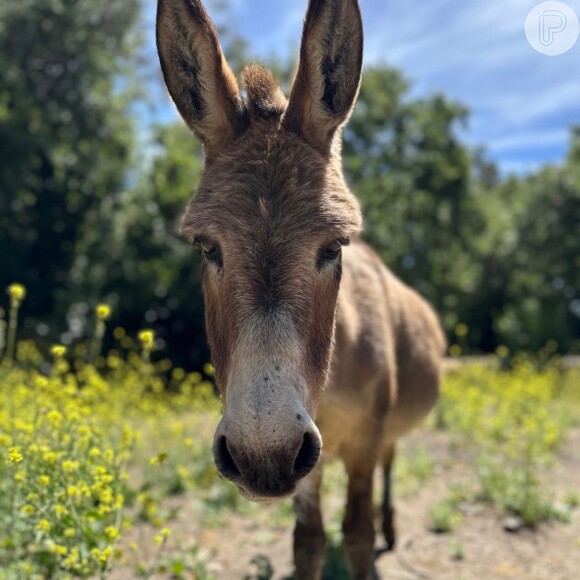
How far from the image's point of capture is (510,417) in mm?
7562

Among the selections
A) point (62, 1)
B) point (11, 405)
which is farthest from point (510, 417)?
point (62, 1)

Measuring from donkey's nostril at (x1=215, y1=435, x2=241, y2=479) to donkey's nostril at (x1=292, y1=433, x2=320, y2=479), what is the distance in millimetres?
198

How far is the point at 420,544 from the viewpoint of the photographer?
203 inches

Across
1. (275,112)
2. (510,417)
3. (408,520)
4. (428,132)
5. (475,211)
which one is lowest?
(408,520)

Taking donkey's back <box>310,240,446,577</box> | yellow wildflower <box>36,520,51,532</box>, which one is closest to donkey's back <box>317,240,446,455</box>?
donkey's back <box>310,240,446,577</box>

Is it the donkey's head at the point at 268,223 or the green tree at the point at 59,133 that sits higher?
the green tree at the point at 59,133

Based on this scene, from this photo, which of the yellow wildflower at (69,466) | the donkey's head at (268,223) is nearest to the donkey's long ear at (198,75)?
the donkey's head at (268,223)

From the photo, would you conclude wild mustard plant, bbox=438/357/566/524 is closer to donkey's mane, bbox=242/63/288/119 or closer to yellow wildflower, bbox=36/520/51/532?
donkey's mane, bbox=242/63/288/119

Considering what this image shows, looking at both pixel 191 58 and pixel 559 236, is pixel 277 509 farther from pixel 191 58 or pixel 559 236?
pixel 559 236

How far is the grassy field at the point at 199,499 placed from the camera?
117 inches

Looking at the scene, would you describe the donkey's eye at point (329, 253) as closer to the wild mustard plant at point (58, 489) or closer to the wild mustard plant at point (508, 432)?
the wild mustard plant at point (58, 489)

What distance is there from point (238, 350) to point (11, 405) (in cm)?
250

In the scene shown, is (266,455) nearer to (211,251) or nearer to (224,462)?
(224,462)

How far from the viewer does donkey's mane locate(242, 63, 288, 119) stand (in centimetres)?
284
